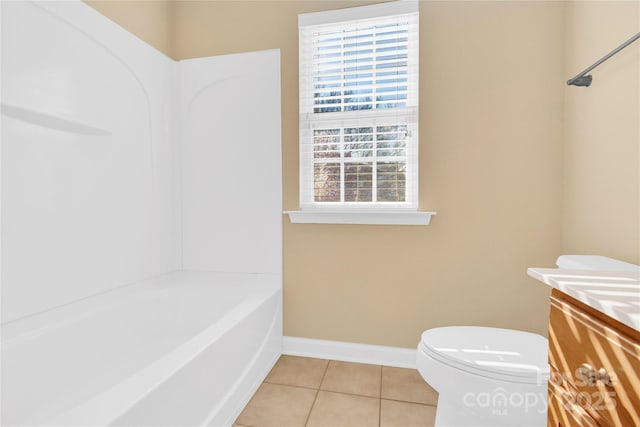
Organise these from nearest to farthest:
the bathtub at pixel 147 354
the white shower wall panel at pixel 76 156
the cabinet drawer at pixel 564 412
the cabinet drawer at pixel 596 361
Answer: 1. the cabinet drawer at pixel 596 361
2. the cabinet drawer at pixel 564 412
3. the bathtub at pixel 147 354
4. the white shower wall panel at pixel 76 156

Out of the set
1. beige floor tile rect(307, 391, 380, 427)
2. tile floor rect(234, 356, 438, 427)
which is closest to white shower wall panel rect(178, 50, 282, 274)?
tile floor rect(234, 356, 438, 427)

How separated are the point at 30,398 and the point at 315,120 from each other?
1.93 meters

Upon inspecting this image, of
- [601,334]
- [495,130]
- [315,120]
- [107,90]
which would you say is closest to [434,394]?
[601,334]

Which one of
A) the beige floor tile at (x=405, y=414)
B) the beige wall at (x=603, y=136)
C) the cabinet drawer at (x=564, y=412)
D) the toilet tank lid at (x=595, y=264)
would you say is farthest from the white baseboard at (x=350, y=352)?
the cabinet drawer at (x=564, y=412)

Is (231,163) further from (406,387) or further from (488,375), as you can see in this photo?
(488,375)

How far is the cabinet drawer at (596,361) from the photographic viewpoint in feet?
1.81

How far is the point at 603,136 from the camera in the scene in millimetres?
1461

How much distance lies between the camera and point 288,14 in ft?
6.95

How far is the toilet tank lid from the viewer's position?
1217mm

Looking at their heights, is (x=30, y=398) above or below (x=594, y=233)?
below

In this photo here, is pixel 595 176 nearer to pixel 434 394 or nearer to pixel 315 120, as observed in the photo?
pixel 434 394

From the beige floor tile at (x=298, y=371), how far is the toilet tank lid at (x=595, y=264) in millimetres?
1380

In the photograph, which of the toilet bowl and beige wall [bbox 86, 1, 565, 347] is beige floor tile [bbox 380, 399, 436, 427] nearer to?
the toilet bowl

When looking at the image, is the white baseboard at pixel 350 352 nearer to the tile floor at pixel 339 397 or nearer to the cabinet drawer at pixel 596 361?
the tile floor at pixel 339 397
